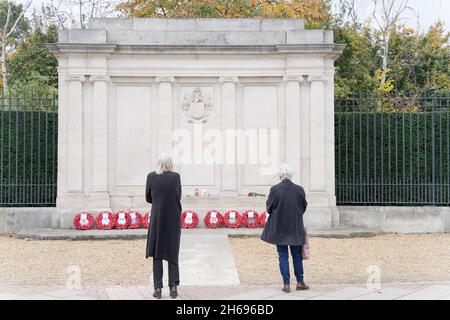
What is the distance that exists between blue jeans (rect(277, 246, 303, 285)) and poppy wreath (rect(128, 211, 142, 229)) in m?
7.00

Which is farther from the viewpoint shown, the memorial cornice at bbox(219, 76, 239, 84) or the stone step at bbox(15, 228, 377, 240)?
the memorial cornice at bbox(219, 76, 239, 84)

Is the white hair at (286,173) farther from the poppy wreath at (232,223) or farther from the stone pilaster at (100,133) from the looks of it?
the stone pilaster at (100,133)

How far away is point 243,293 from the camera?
7.54 meters

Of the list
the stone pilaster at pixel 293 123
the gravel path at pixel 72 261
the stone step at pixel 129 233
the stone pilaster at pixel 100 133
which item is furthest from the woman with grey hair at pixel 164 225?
the stone pilaster at pixel 293 123

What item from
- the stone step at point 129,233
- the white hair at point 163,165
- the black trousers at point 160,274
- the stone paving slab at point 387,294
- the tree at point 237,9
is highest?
the tree at point 237,9

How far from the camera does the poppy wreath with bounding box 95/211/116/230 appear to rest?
1380 centimetres

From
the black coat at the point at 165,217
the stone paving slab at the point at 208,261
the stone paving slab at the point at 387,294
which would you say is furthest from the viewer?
the stone paving slab at the point at 208,261

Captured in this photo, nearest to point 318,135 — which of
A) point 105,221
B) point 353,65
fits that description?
point 105,221

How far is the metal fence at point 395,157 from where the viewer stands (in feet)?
49.2

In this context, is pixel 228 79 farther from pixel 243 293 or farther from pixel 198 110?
pixel 243 293

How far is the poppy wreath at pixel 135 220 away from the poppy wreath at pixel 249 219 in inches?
99.3

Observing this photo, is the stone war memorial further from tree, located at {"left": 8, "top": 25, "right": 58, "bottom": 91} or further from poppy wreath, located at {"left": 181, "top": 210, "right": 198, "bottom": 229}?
tree, located at {"left": 8, "top": 25, "right": 58, "bottom": 91}

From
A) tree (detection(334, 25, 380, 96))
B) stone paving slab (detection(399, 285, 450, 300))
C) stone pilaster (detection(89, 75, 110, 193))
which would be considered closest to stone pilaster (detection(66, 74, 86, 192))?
stone pilaster (detection(89, 75, 110, 193))

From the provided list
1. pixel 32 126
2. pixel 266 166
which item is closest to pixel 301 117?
pixel 266 166
